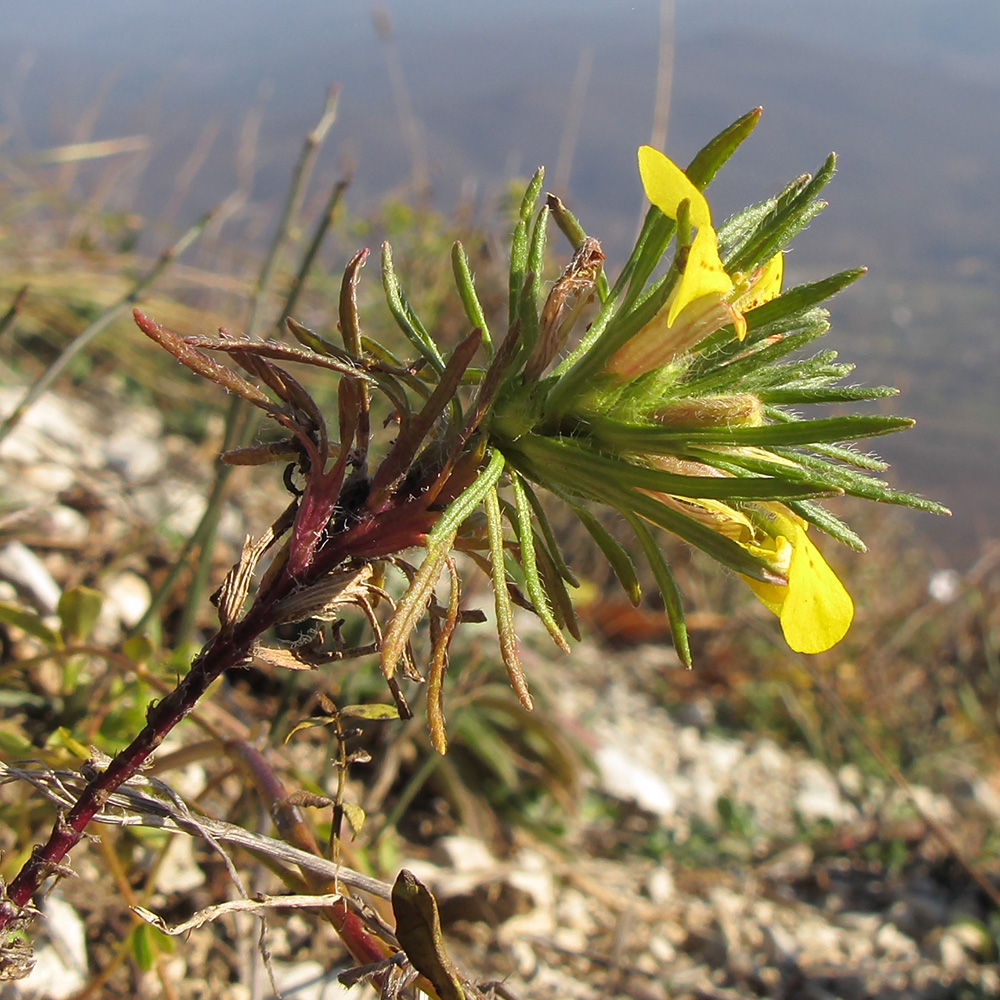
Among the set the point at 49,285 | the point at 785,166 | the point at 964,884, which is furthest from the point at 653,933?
the point at 785,166

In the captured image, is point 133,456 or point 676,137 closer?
point 133,456

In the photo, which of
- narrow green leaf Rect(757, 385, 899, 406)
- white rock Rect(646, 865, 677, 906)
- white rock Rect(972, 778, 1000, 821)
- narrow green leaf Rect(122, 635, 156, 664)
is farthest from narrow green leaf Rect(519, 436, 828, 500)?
white rock Rect(972, 778, 1000, 821)

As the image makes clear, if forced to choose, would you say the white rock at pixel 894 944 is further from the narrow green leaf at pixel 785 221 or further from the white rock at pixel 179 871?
the narrow green leaf at pixel 785 221

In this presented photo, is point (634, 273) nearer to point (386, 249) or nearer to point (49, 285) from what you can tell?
point (386, 249)

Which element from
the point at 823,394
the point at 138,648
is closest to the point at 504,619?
the point at 823,394

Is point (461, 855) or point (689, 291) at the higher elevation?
point (689, 291)

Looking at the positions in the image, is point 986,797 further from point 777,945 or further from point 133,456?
point 133,456
